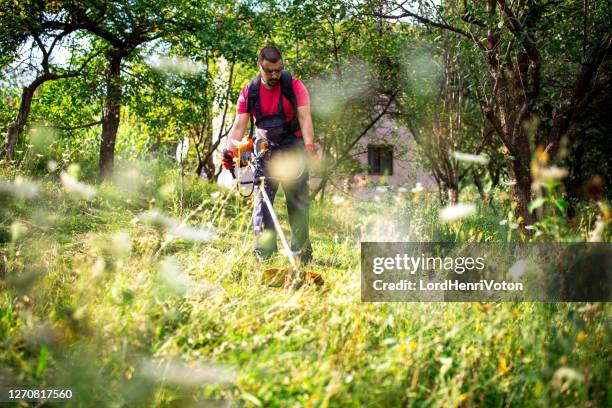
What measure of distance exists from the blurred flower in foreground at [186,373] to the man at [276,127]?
244 cm

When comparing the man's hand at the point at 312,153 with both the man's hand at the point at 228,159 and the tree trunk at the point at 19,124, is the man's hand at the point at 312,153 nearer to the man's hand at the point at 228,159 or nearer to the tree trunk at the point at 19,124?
the man's hand at the point at 228,159

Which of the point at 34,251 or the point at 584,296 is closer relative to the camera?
the point at 584,296

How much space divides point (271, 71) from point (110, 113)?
5626 millimetres

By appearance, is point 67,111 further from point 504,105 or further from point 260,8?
point 504,105

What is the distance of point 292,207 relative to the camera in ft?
18.5

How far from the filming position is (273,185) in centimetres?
558

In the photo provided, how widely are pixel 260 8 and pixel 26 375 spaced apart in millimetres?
8894

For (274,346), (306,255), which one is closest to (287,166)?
(306,255)

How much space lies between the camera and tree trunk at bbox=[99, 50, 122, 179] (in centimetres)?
930

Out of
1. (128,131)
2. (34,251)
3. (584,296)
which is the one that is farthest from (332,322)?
(128,131)

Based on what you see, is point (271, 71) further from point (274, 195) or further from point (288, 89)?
point (274, 195)

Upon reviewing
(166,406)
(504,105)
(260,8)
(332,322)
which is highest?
(260,8)

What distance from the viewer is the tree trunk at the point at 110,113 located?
30.5 ft

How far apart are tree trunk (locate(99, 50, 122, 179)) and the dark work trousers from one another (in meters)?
4.84
